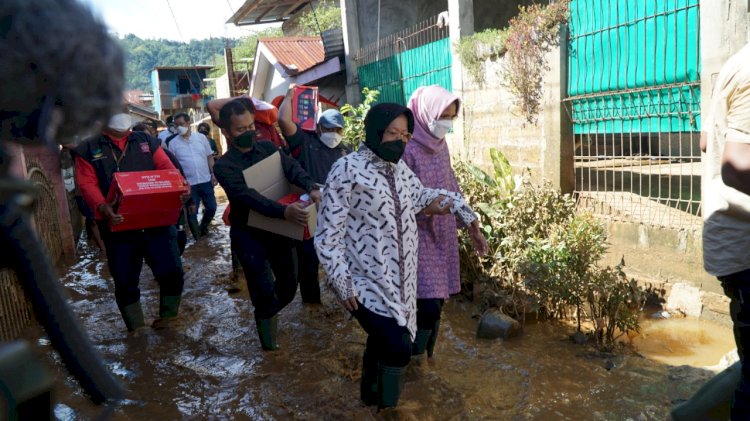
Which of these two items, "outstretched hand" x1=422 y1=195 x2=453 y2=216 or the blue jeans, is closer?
"outstretched hand" x1=422 y1=195 x2=453 y2=216

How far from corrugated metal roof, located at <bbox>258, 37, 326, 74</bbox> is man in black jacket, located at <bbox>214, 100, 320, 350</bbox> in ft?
34.2

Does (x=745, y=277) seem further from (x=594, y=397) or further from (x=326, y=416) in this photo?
(x=326, y=416)

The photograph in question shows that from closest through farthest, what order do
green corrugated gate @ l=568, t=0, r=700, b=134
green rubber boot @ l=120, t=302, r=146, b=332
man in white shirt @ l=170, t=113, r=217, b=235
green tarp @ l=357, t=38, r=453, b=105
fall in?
1. green rubber boot @ l=120, t=302, r=146, b=332
2. green corrugated gate @ l=568, t=0, r=700, b=134
3. man in white shirt @ l=170, t=113, r=217, b=235
4. green tarp @ l=357, t=38, r=453, b=105

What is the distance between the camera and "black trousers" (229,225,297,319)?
160 inches

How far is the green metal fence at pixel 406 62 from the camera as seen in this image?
870 centimetres

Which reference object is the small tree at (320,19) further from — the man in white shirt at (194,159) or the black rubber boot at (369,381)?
the black rubber boot at (369,381)

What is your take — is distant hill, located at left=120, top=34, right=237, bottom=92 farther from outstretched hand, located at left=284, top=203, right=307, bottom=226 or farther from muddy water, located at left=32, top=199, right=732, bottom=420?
muddy water, located at left=32, top=199, right=732, bottom=420

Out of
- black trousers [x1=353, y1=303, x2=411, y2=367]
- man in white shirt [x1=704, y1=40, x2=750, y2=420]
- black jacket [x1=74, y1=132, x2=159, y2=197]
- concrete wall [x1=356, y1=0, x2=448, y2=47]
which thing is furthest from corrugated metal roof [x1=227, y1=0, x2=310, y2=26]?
man in white shirt [x1=704, y1=40, x2=750, y2=420]

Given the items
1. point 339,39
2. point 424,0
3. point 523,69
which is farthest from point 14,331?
point 424,0

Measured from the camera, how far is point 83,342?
98 centimetres

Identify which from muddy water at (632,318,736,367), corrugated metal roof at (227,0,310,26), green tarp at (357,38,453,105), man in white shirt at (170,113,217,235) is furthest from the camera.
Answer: corrugated metal roof at (227,0,310,26)

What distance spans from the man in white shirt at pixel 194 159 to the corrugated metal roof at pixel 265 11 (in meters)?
10.5

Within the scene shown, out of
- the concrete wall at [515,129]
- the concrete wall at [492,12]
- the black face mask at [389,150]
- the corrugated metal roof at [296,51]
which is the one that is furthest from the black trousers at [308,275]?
the corrugated metal roof at [296,51]

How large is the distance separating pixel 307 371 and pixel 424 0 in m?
9.91
